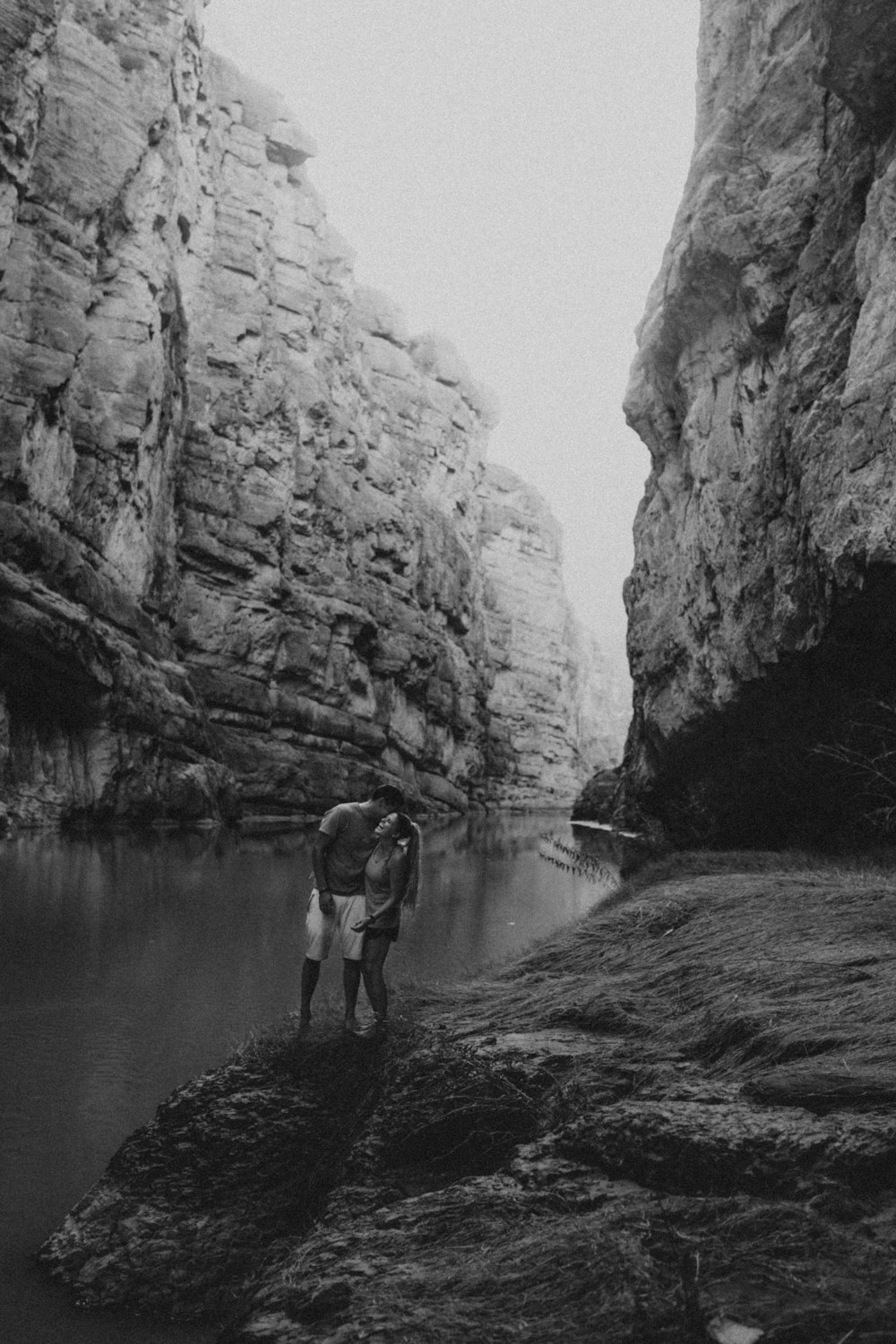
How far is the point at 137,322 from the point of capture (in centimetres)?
4559

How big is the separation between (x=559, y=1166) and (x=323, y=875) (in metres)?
3.63

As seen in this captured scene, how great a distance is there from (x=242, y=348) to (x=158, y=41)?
57.5ft

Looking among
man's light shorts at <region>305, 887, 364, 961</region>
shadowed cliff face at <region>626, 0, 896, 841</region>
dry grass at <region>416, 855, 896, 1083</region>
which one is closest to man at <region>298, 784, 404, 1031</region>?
man's light shorts at <region>305, 887, 364, 961</region>

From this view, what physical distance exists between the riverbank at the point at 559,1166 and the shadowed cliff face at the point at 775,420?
891 cm

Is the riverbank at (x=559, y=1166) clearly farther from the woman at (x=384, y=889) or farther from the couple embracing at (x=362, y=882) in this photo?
the couple embracing at (x=362, y=882)

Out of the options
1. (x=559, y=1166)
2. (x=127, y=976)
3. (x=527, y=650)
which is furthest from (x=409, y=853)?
(x=527, y=650)

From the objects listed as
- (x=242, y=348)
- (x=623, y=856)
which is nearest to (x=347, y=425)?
(x=242, y=348)

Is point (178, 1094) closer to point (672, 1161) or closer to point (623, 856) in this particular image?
point (672, 1161)

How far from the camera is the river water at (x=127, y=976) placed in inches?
245

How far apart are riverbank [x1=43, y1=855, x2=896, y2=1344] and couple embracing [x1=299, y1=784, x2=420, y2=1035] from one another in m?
0.63

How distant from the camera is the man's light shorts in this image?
738cm

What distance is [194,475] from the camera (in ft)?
191

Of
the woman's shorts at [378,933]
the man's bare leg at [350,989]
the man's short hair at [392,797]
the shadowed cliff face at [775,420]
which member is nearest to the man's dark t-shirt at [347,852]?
the man's short hair at [392,797]

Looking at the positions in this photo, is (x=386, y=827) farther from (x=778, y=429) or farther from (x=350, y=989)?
(x=778, y=429)
